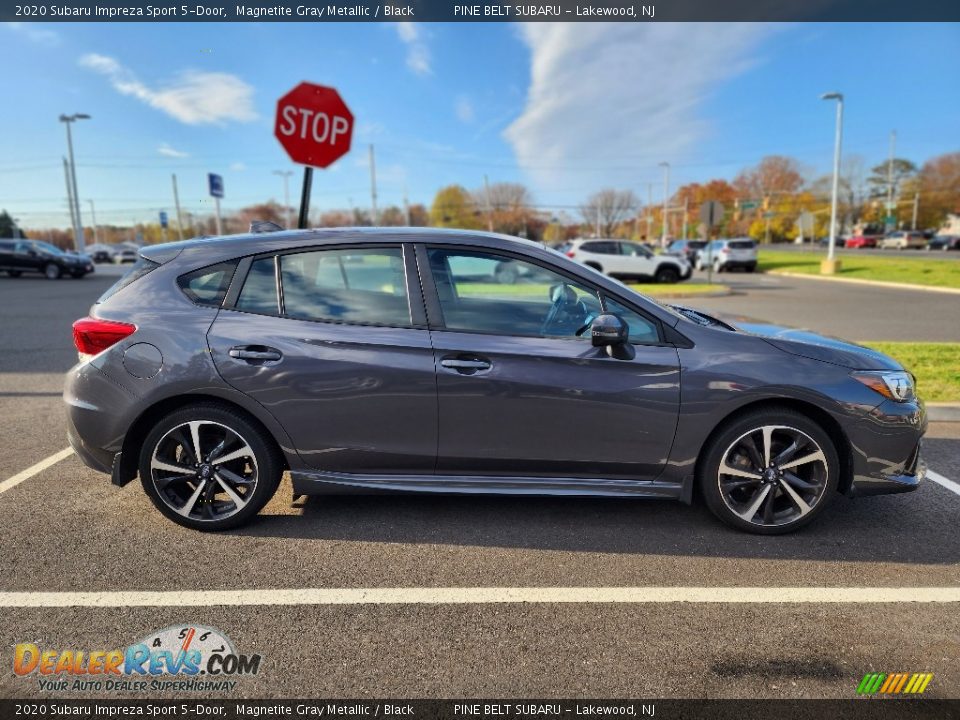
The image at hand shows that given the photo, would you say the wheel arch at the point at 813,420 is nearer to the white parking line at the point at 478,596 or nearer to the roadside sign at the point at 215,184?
the white parking line at the point at 478,596

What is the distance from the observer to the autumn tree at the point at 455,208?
3696 inches

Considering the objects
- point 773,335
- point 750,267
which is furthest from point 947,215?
point 773,335

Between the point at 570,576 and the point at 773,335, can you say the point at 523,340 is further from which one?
the point at 773,335

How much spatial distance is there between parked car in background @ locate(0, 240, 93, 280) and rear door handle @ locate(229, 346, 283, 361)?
27.7 metres

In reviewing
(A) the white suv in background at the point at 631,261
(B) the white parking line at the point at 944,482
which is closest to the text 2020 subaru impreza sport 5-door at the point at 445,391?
(B) the white parking line at the point at 944,482

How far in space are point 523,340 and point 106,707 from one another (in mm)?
2297

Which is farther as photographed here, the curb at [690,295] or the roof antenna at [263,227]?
the curb at [690,295]

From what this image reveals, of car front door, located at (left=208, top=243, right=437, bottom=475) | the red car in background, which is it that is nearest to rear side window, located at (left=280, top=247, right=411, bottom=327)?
car front door, located at (left=208, top=243, right=437, bottom=475)

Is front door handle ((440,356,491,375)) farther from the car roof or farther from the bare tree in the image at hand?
the bare tree

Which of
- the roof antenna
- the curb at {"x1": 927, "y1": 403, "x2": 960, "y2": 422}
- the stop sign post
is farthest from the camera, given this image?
the stop sign post

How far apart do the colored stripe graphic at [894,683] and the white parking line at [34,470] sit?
478 centimetres

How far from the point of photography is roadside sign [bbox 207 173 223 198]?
14914 millimetres

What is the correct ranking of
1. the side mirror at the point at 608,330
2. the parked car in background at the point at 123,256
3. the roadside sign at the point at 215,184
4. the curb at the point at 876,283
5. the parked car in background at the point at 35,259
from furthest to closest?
the parked car in background at the point at 123,256 → the parked car in background at the point at 35,259 → the curb at the point at 876,283 → the roadside sign at the point at 215,184 → the side mirror at the point at 608,330

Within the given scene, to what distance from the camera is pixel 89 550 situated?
3.07 meters
